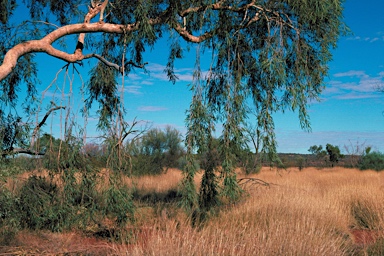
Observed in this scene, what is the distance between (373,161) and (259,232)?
2813 centimetres

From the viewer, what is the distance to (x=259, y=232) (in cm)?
566

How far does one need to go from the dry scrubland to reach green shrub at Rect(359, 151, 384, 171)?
18007mm

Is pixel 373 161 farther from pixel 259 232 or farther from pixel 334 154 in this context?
pixel 259 232

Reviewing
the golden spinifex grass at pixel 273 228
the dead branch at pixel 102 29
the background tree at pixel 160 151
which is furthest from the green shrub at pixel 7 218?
the background tree at pixel 160 151

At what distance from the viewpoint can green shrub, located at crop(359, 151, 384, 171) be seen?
29.9 m

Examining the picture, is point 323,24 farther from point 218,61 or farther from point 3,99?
point 3,99

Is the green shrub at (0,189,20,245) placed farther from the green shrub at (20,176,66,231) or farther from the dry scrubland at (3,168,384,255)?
the green shrub at (20,176,66,231)

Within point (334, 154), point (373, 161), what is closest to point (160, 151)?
point (373, 161)

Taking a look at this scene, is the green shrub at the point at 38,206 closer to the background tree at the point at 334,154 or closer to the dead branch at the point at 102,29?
the dead branch at the point at 102,29

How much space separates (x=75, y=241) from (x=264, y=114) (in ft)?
15.6

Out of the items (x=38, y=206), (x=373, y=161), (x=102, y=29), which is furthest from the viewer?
(x=373, y=161)

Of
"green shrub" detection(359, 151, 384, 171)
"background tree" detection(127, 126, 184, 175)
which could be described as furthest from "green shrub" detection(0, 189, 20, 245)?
"green shrub" detection(359, 151, 384, 171)

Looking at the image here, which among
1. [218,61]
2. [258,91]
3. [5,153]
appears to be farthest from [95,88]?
[258,91]

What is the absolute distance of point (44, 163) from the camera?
28.2 ft
